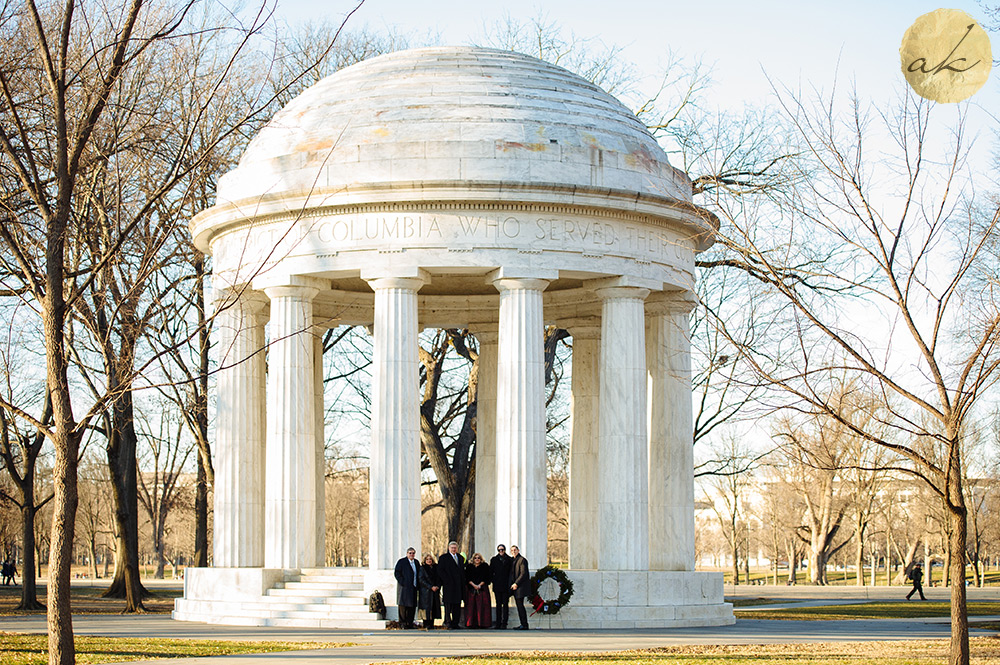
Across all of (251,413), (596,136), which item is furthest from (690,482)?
(251,413)

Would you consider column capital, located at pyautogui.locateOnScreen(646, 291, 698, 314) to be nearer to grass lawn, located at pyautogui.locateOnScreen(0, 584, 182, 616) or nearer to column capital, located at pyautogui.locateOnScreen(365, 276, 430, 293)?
column capital, located at pyautogui.locateOnScreen(365, 276, 430, 293)

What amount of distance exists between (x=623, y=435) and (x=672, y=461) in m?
4.47

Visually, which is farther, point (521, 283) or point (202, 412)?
point (202, 412)

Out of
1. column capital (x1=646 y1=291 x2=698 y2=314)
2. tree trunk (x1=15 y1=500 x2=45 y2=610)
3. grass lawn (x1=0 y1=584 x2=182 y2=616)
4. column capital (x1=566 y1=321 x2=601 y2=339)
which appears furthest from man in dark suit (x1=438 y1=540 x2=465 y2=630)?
tree trunk (x1=15 y1=500 x2=45 y2=610)

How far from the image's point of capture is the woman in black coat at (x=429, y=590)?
33969 millimetres

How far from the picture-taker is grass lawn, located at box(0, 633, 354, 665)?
2545 cm

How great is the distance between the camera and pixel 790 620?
136ft

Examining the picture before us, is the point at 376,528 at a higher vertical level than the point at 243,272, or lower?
lower

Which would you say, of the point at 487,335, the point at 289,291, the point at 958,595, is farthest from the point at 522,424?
the point at 958,595

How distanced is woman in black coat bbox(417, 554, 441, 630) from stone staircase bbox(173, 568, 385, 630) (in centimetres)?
127

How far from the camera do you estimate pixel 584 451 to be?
152 ft

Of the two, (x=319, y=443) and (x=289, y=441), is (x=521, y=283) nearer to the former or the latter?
(x=289, y=441)

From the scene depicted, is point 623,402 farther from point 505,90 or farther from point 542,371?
point 505,90

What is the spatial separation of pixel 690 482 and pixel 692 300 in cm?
611
